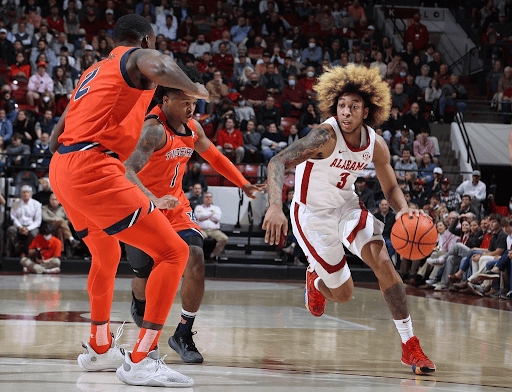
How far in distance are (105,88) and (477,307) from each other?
21.4 feet

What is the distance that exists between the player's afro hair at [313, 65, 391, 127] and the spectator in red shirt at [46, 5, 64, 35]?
43.2 ft

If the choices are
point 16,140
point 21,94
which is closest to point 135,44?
point 16,140

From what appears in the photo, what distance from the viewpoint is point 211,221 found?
12.6 m

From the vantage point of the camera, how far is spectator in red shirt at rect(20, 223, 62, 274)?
11.6 m

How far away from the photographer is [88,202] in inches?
138

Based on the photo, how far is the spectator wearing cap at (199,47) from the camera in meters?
17.1

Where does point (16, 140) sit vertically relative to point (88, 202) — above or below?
above

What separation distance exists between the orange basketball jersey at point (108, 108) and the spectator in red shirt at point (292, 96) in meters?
12.1

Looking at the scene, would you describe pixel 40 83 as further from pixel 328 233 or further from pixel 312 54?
pixel 328 233

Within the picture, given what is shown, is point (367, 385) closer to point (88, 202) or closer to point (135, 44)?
point (88, 202)

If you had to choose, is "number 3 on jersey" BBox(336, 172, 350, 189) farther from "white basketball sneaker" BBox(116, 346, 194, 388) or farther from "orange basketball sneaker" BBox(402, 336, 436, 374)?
"white basketball sneaker" BBox(116, 346, 194, 388)

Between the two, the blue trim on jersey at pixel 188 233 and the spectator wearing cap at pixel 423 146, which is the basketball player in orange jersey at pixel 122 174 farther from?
the spectator wearing cap at pixel 423 146

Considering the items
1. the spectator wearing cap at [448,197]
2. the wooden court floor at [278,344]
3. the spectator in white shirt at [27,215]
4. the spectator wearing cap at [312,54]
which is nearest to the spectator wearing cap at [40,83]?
the spectator in white shirt at [27,215]

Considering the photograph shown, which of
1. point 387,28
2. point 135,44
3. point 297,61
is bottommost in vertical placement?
point 135,44
